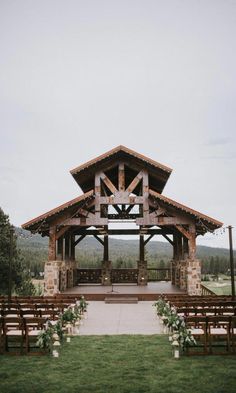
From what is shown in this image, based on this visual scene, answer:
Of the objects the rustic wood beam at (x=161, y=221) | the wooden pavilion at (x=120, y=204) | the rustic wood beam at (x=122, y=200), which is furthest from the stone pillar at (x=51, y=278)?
the rustic wood beam at (x=161, y=221)

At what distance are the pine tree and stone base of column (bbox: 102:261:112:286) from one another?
6.48m

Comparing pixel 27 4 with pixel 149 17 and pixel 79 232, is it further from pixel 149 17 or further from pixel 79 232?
pixel 79 232

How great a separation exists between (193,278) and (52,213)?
286 inches

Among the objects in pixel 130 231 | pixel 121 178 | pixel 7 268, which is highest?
pixel 121 178

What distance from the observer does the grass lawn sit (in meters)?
7.03

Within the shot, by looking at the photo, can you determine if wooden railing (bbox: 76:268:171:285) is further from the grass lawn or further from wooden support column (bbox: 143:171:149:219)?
the grass lawn

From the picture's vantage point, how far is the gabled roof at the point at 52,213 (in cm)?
1961

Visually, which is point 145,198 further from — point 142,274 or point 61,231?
point 142,274

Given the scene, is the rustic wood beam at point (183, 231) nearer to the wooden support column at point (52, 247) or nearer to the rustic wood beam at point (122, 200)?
the rustic wood beam at point (122, 200)

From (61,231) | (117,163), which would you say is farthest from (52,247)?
(117,163)

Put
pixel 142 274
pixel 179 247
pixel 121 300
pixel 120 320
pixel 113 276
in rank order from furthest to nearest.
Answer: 1. pixel 113 276
2. pixel 142 274
3. pixel 179 247
4. pixel 121 300
5. pixel 120 320

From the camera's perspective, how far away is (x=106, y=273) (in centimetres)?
2600

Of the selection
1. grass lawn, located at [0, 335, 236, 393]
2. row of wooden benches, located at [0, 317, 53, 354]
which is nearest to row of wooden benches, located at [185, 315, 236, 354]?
grass lawn, located at [0, 335, 236, 393]

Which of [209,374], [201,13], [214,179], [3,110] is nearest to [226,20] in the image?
[201,13]
